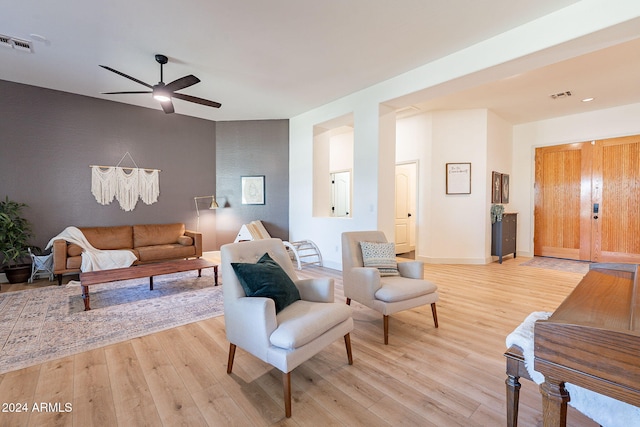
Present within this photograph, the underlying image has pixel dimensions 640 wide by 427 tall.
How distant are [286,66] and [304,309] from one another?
10.5ft

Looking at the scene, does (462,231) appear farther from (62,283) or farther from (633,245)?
(62,283)

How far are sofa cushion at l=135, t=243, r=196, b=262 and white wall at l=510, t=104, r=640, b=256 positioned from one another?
696cm

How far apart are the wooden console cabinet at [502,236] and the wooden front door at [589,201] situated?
33.7 inches


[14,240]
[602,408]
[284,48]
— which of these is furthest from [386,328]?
[14,240]

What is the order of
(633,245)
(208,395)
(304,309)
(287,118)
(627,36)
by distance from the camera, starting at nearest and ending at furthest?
(208,395) → (304,309) → (627,36) → (633,245) → (287,118)

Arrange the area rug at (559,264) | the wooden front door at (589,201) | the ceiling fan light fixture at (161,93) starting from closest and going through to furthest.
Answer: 1. the ceiling fan light fixture at (161,93)
2. the area rug at (559,264)
3. the wooden front door at (589,201)

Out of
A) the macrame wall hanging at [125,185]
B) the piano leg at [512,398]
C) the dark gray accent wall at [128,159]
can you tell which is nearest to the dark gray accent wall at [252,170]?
the dark gray accent wall at [128,159]

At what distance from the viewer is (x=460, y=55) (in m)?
3.36

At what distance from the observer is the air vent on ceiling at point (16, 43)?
3142 millimetres

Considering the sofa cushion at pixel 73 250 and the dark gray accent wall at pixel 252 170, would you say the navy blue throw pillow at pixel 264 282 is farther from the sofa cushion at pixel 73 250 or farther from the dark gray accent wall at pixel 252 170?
the dark gray accent wall at pixel 252 170

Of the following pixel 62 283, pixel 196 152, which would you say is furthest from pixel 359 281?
pixel 196 152

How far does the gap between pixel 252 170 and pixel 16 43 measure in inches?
149

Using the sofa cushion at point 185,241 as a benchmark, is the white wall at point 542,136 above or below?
above

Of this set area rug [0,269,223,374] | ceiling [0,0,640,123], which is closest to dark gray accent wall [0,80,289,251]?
ceiling [0,0,640,123]
